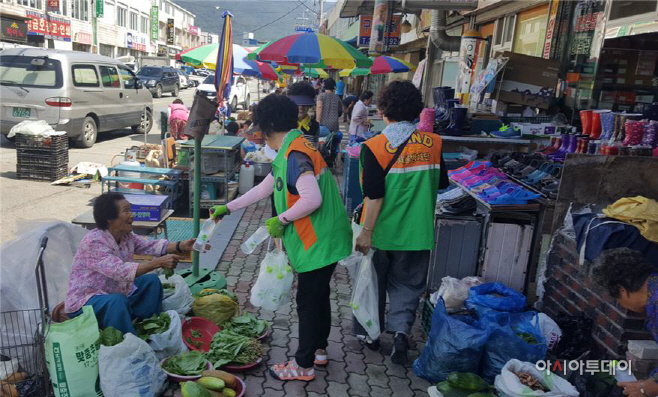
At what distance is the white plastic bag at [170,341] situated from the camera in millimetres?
3193

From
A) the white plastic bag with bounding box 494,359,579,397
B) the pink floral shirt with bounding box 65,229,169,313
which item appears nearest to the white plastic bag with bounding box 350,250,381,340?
the white plastic bag with bounding box 494,359,579,397

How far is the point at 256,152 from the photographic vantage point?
29.3 feet

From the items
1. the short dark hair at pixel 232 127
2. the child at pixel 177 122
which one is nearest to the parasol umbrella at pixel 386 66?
the short dark hair at pixel 232 127

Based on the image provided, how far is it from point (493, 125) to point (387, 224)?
12.3 feet

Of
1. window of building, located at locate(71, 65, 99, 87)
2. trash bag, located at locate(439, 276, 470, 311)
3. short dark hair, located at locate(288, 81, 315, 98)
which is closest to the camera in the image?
trash bag, located at locate(439, 276, 470, 311)

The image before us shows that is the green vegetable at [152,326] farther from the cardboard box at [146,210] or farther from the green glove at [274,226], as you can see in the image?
the cardboard box at [146,210]

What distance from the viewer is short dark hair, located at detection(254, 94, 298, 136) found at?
3.07m

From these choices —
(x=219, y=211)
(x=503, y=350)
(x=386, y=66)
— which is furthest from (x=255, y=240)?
(x=386, y=66)

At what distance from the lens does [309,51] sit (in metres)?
7.93

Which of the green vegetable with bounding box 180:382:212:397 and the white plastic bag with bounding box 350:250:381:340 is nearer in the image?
the green vegetable with bounding box 180:382:212:397

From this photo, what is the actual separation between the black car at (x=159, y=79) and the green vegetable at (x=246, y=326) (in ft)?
87.9

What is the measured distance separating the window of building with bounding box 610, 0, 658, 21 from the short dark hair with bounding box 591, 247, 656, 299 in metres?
3.72

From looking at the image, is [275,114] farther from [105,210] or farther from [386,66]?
[386,66]

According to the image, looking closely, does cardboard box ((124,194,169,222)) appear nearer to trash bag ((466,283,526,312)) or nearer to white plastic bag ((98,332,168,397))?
white plastic bag ((98,332,168,397))
